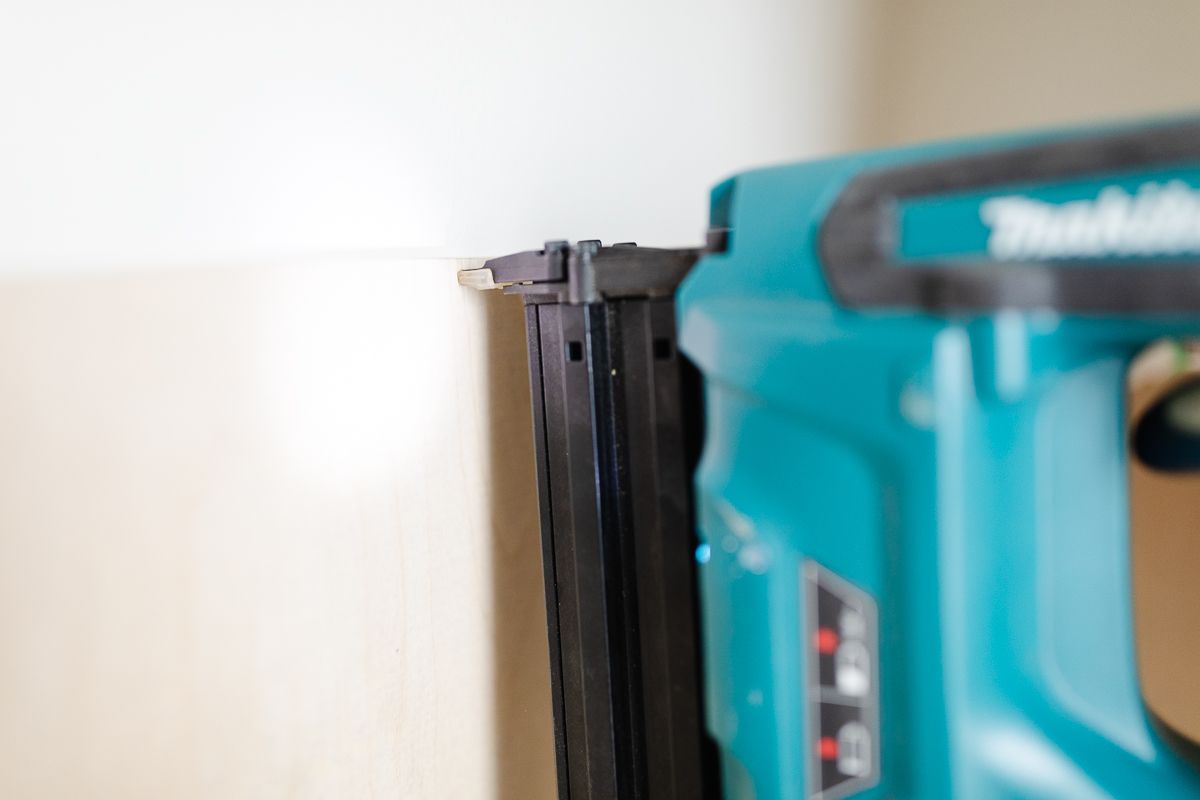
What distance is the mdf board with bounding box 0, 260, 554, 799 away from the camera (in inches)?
24.0

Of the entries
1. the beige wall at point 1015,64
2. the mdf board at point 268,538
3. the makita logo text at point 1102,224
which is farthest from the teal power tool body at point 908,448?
the beige wall at point 1015,64

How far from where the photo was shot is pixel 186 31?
2.22 feet

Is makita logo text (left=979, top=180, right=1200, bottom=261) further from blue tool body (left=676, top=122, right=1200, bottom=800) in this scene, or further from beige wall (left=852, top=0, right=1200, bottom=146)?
beige wall (left=852, top=0, right=1200, bottom=146)

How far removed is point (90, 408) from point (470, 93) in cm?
47

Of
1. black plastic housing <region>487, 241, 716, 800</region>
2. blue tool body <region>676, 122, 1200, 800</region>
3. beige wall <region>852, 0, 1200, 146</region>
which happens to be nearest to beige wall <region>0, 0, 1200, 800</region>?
Result: black plastic housing <region>487, 241, 716, 800</region>

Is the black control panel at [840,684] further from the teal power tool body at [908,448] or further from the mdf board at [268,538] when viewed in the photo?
the mdf board at [268,538]

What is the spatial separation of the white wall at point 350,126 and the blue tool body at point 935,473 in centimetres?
33

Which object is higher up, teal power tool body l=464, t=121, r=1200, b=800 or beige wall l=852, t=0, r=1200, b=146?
beige wall l=852, t=0, r=1200, b=146

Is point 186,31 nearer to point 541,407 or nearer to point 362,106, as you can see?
point 362,106

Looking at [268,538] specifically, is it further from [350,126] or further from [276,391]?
[350,126]

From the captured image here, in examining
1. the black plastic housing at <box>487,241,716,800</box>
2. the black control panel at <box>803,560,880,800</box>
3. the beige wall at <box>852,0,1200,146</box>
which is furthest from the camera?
the beige wall at <box>852,0,1200,146</box>

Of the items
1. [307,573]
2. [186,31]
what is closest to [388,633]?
[307,573]

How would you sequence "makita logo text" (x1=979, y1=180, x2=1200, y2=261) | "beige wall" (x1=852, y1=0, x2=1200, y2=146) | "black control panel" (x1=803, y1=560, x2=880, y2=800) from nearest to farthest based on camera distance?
"makita logo text" (x1=979, y1=180, x2=1200, y2=261) < "black control panel" (x1=803, y1=560, x2=880, y2=800) < "beige wall" (x1=852, y1=0, x2=1200, y2=146)

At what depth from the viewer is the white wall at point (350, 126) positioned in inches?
24.6
